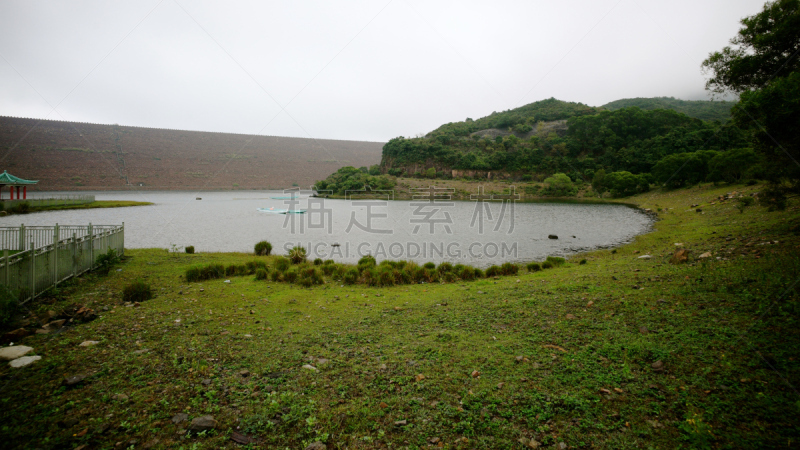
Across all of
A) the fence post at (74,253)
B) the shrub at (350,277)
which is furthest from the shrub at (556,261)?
the fence post at (74,253)

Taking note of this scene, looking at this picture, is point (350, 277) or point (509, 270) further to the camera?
point (509, 270)

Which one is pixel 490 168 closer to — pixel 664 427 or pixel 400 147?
pixel 400 147

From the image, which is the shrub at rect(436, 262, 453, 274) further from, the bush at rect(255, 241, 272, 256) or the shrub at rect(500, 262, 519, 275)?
the bush at rect(255, 241, 272, 256)

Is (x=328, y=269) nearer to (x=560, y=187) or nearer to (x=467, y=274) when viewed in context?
(x=467, y=274)

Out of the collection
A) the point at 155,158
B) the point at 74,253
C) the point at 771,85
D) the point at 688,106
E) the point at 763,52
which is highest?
the point at 688,106

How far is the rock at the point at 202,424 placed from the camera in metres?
3.11

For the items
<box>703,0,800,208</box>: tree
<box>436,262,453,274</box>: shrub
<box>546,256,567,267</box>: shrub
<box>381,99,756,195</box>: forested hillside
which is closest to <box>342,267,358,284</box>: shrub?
<box>436,262,453,274</box>: shrub

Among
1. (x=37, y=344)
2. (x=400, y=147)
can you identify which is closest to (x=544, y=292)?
(x=37, y=344)

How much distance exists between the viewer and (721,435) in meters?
2.75

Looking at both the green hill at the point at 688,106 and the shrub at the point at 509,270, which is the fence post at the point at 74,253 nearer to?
the shrub at the point at 509,270

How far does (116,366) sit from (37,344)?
186 centimetres

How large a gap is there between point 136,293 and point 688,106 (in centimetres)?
18196

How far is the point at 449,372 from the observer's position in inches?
166

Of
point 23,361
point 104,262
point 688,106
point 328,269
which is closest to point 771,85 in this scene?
point 328,269
